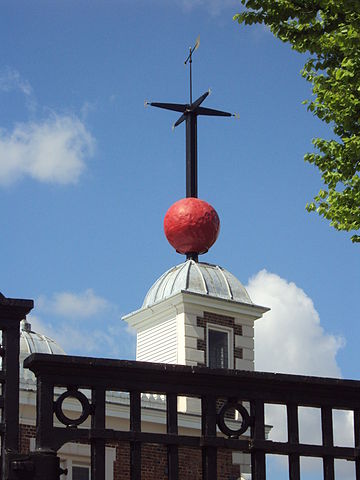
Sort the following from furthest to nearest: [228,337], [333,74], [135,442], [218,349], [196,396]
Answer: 1. [228,337]
2. [218,349]
3. [333,74]
4. [196,396]
5. [135,442]

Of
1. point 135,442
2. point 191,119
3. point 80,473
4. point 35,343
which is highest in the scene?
point 191,119

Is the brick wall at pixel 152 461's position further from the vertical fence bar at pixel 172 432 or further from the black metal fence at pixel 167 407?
the vertical fence bar at pixel 172 432

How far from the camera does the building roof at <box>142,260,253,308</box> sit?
26.7 meters

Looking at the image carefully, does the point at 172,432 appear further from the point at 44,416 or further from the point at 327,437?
the point at 327,437

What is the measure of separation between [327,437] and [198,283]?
1904 cm

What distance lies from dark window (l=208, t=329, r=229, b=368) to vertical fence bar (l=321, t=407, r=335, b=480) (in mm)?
18213

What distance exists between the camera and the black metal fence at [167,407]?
278 inches

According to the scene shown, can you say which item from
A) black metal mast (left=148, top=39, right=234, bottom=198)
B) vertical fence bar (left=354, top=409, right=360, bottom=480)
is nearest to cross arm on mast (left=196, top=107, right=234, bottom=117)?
black metal mast (left=148, top=39, right=234, bottom=198)

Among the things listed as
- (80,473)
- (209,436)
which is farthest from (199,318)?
(209,436)

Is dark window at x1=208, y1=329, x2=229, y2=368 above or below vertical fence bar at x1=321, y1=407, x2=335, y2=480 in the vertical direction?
above

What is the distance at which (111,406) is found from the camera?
72.3 ft

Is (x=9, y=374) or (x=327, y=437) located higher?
(x=9, y=374)

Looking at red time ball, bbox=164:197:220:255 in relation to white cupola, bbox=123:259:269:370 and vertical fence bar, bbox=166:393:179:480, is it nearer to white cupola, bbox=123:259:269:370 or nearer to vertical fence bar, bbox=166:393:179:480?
white cupola, bbox=123:259:269:370

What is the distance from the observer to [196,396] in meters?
7.53
